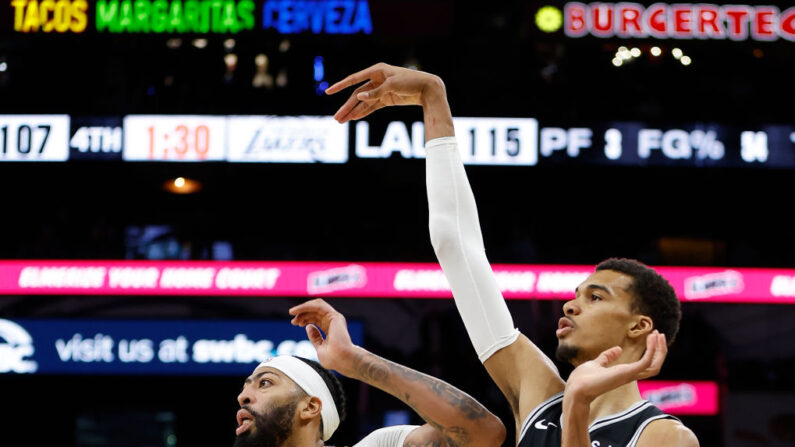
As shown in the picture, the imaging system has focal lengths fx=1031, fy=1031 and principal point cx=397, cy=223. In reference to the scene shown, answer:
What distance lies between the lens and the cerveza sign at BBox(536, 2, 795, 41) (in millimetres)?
8281

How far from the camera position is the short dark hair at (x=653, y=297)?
8.00ft

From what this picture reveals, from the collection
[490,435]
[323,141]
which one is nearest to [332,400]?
[490,435]

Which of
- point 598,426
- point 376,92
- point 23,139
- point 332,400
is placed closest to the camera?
point 598,426

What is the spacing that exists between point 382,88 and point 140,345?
7.25 m

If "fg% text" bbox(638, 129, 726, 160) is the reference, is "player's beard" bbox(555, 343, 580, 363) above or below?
below

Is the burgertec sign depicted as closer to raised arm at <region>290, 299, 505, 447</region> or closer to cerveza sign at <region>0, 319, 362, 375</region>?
cerveza sign at <region>0, 319, 362, 375</region>

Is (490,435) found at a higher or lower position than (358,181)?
lower

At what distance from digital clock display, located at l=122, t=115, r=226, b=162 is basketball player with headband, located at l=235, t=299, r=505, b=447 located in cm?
595

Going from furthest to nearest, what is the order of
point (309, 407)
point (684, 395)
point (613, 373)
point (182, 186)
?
point (182, 186)
point (684, 395)
point (309, 407)
point (613, 373)

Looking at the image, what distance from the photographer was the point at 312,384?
9.55 feet

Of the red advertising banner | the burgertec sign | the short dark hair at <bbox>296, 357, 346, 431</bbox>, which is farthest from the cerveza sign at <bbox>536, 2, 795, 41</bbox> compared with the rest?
the short dark hair at <bbox>296, 357, 346, 431</bbox>

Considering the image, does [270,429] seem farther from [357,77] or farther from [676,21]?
[676,21]

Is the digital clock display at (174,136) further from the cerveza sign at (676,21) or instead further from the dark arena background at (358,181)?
the cerveza sign at (676,21)

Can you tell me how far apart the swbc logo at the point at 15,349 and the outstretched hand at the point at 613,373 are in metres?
7.91
